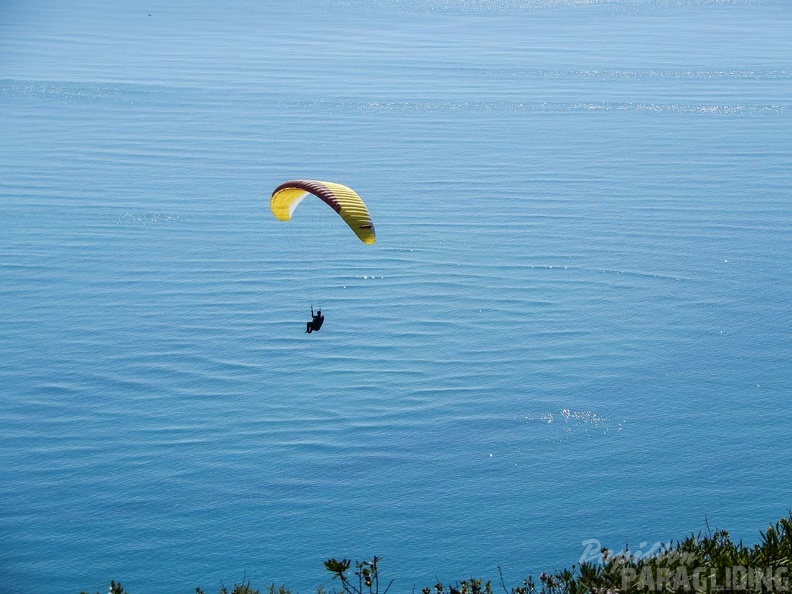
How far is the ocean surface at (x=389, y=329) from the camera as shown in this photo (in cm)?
1969

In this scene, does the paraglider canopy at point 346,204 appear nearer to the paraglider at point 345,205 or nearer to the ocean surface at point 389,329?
the paraglider at point 345,205

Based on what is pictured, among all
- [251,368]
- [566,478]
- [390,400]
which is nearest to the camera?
[566,478]

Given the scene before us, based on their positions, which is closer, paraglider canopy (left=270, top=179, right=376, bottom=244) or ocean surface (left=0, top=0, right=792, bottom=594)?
paraglider canopy (left=270, top=179, right=376, bottom=244)

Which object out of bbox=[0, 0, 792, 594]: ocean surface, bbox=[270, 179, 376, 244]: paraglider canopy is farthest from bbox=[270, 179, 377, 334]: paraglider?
bbox=[0, 0, 792, 594]: ocean surface

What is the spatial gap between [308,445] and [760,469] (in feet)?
30.5

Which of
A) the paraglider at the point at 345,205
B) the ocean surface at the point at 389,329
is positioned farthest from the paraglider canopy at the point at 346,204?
the ocean surface at the point at 389,329

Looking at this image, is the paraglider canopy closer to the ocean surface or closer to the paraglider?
the paraglider

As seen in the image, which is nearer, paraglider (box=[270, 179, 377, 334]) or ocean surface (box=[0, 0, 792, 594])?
paraglider (box=[270, 179, 377, 334])

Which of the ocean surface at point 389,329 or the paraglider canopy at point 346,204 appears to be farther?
the ocean surface at point 389,329

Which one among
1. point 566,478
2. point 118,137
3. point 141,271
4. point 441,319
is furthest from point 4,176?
point 566,478

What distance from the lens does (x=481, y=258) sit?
30.8 meters

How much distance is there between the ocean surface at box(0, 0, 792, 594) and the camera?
19.7 meters

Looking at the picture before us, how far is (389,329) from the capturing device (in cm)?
2656

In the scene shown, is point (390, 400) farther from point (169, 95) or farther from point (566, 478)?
point (169, 95)
